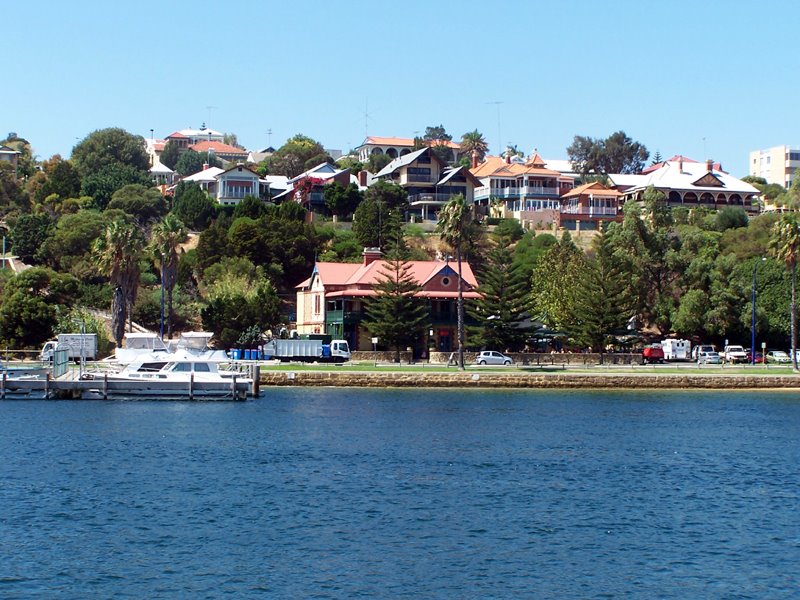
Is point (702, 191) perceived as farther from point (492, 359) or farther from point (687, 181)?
point (492, 359)

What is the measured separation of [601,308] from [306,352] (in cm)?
2321

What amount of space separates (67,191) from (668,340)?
88796 mm

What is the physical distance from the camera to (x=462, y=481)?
1715 inches

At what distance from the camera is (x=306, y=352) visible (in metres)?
92.6

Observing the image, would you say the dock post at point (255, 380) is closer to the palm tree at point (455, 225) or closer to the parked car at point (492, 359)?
the palm tree at point (455, 225)

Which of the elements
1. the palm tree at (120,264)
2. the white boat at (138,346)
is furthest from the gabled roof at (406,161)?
the white boat at (138,346)

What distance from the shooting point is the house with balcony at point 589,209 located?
479ft

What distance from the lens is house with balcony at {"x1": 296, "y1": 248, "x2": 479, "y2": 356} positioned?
10125 cm

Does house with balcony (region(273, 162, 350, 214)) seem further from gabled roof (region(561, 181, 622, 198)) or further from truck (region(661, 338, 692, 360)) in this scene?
truck (region(661, 338, 692, 360))

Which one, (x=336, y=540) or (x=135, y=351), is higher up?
(x=135, y=351)

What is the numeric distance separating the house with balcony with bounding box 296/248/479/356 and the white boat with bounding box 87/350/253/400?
93.0 feet

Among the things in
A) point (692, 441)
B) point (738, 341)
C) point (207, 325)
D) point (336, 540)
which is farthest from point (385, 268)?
point (336, 540)

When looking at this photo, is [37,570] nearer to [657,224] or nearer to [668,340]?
[668,340]

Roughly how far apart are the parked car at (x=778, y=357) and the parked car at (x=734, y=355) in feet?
6.22
